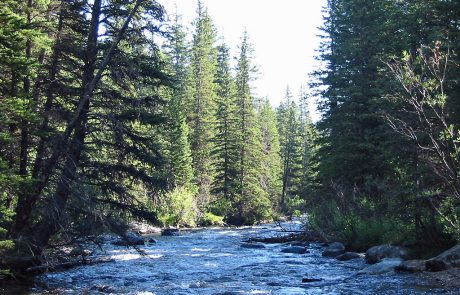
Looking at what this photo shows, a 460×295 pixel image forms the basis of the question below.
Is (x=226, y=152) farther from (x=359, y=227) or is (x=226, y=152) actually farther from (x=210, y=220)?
(x=359, y=227)

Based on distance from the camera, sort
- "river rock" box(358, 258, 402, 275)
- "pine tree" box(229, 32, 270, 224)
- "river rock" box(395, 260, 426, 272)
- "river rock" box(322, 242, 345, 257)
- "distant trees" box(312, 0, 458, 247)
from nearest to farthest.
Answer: "river rock" box(395, 260, 426, 272)
"river rock" box(358, 258, 402, 275)
"distant trees" box(312, 0, 458, 247)
"river rock" box(322, 242, 345, 257)
"pine tree" box(229, 32, 270, 224)

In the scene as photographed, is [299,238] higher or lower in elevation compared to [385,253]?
lower

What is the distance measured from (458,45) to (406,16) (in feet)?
16.5

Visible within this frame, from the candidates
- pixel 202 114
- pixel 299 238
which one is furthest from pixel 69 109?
pixel 202 114

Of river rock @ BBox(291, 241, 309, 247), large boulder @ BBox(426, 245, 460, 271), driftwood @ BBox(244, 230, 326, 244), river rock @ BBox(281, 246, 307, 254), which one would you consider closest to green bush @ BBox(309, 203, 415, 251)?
driftwood @ BBox(244, 230, 326, 244)

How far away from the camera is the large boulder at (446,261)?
12583 mm

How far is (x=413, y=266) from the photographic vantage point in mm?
13430

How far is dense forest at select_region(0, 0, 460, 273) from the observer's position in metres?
11.5

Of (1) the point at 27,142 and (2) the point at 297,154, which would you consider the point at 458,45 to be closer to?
(1) the point at 27,142

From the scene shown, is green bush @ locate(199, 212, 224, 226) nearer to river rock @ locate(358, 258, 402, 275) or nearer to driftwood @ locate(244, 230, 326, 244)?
driftwood @ locate(244, 230, 326, 244)

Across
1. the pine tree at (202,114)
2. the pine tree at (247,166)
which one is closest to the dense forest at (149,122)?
the pine tree at (247,166)

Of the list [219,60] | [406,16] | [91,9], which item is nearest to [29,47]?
[91,9]

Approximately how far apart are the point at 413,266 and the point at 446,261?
1013mm

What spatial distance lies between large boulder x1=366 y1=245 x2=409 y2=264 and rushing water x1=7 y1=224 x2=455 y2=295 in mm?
573
